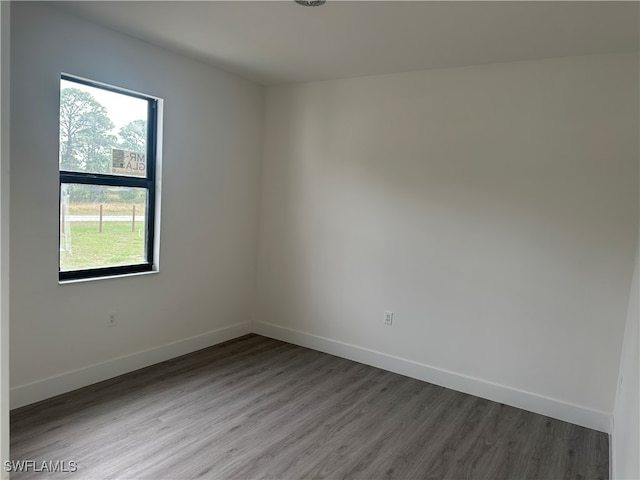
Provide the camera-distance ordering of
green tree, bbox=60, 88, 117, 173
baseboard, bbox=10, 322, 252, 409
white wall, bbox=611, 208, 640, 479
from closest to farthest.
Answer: white wall, bbox=611, 208, 640, 479 → baseboard, bbox=10, 322, 252, 409 → green tree, bbox=60, 88, 117, 173

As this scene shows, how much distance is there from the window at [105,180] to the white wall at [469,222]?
1.36 meters

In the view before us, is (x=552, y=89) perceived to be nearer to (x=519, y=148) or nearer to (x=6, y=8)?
(x=519, y=148)

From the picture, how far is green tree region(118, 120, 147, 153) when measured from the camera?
334 centimetres

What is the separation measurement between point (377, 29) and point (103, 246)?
2492 mm

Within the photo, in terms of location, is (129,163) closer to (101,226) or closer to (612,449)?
(101,226)

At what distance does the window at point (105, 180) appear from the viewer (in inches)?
119

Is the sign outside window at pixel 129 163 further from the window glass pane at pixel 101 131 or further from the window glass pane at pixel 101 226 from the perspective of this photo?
the window glass pane at pixel 101 226

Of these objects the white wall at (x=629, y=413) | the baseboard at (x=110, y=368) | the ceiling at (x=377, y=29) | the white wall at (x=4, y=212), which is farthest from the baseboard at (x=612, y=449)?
the baseboard at (x=110, y=368)

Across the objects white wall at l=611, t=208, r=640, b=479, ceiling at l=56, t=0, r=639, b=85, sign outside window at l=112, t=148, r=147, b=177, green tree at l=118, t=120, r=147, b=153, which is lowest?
white wall at l=611, t=208, r=640, b=479

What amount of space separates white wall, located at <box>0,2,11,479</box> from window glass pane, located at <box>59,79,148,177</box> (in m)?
1.12

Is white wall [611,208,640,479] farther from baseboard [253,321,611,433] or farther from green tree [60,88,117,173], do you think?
green tree [60,88,117,173]

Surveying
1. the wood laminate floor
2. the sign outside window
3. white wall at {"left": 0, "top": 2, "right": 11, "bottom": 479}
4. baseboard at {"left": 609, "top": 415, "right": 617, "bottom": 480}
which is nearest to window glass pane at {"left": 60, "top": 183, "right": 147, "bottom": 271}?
the sign outside window

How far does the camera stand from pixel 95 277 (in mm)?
3227

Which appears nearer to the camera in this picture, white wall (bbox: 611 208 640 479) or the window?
white wall (bbox: 611 208 640 479)
